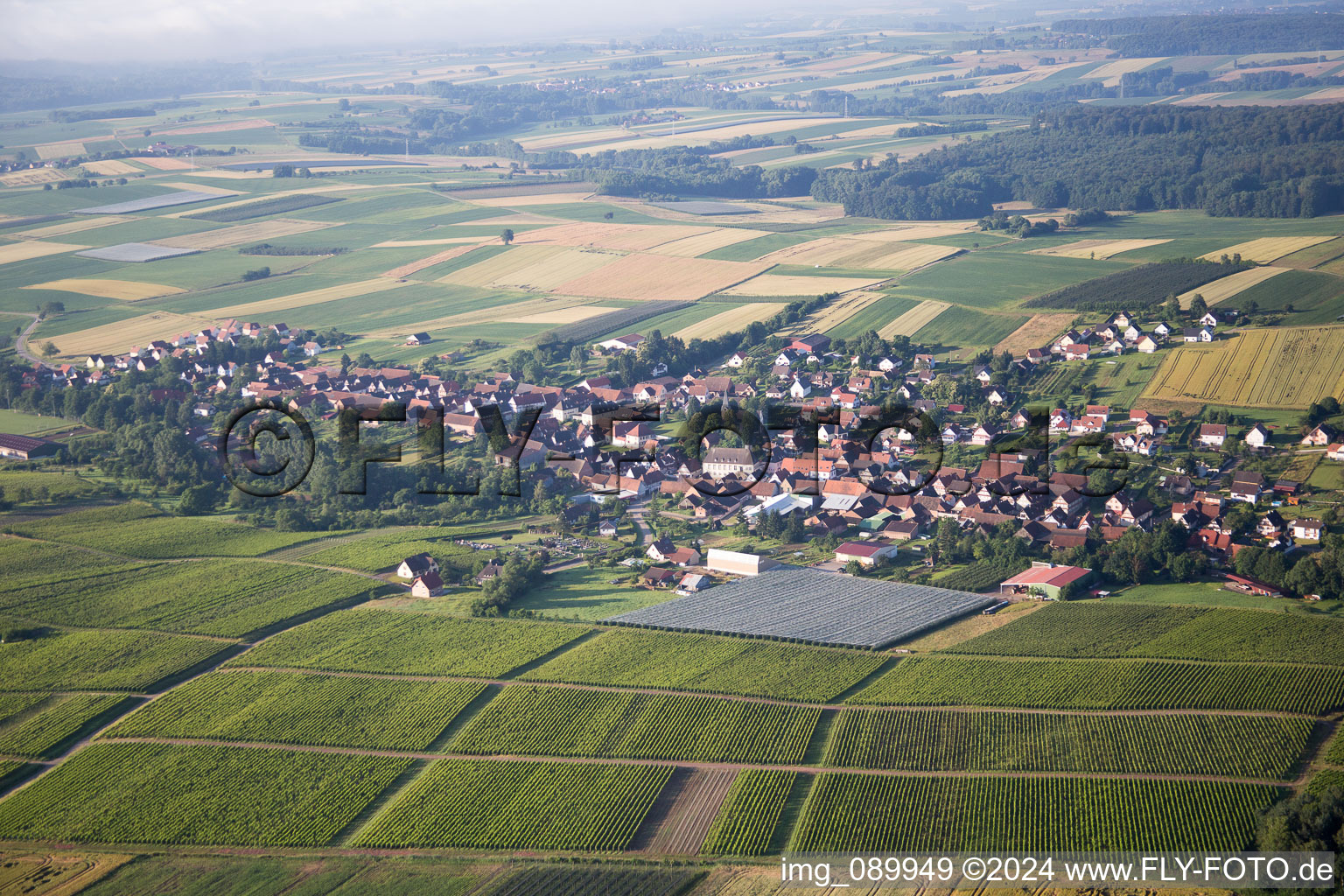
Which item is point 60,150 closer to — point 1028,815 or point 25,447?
Result: point 25,447

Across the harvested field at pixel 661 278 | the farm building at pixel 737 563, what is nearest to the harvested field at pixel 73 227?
the harvested field at pixel 661 278

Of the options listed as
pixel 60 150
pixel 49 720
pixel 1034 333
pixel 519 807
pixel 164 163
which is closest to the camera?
pixel 519 807

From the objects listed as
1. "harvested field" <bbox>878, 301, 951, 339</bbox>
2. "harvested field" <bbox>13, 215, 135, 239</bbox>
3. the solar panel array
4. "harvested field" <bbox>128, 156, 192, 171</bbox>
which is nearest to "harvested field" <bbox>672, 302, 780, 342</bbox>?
"harvested field" <bbox>878, 301, 951, 339</bbox>

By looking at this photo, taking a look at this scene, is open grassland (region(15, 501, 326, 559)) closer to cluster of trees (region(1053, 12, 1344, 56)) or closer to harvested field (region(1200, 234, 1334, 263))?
harvested field (region(1200, 234, 1334, 263))

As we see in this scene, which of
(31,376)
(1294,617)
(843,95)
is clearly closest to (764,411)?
(1294,617)

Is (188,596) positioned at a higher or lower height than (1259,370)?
lower

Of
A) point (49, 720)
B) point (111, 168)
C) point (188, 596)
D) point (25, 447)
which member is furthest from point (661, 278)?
point (111, 168)
